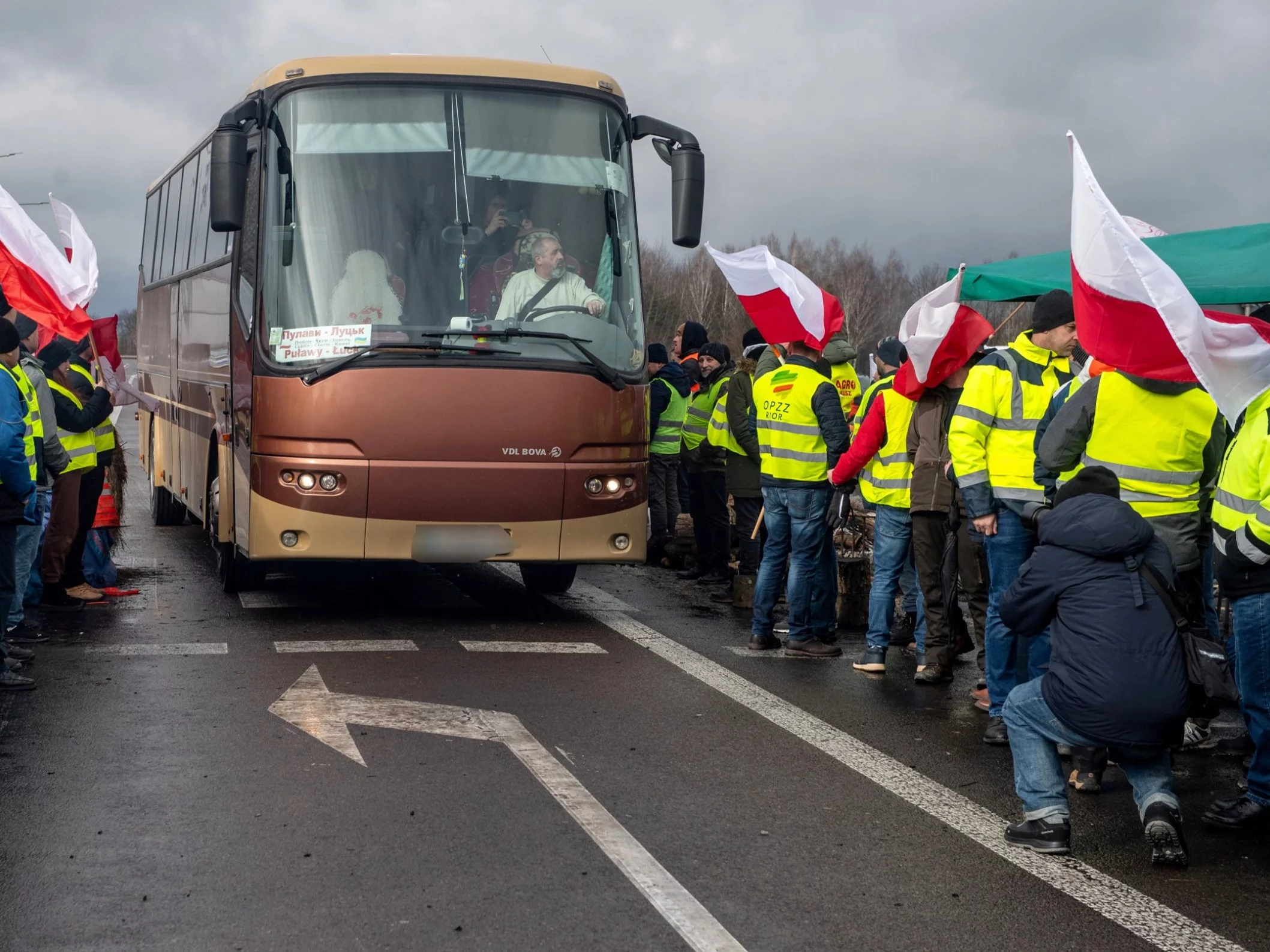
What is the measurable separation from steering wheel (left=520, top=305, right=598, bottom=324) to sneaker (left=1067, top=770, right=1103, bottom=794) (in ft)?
15.3

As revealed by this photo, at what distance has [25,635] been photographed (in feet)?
30.3

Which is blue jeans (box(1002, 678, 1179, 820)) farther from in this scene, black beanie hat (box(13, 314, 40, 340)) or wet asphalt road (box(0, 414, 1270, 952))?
black beanie hat (box(13, 314, 40, 340))

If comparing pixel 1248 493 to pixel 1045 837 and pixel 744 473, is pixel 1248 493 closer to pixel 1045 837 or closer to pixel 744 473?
pixel 1045 837

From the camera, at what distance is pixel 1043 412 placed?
726 cm

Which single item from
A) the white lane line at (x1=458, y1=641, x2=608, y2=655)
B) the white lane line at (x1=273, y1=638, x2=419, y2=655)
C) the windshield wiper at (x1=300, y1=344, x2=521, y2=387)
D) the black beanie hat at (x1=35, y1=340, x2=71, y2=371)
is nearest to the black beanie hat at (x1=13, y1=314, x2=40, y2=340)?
the black beanie hat at (x1=35, y1=340, x2=71, y2=371)

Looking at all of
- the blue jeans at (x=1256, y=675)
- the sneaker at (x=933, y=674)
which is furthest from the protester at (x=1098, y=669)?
the sneaker at (x=933, y=674)

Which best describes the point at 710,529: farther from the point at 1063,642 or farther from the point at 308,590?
the point at 1063,642

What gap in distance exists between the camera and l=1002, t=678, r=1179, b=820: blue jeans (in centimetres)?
532

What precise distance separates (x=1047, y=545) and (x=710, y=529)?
7483mm

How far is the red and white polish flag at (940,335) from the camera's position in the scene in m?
8.21

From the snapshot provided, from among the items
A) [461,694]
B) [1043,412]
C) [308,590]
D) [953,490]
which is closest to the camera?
[1043,412]

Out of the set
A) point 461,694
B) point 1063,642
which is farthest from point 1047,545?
point 461,694

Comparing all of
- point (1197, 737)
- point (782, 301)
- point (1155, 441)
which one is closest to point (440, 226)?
point (782, 301)

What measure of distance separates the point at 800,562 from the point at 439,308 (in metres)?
2.73
